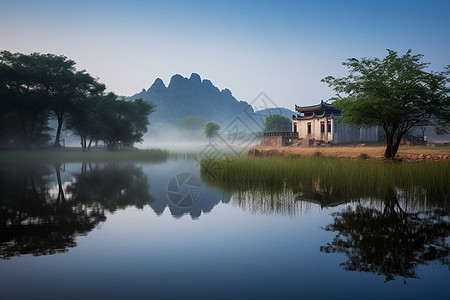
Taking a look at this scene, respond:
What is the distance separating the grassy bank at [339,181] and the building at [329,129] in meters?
24.6

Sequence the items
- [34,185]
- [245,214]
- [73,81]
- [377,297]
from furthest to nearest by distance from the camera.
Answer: [73,81] < [34,185] < [245,214] < [377,297]

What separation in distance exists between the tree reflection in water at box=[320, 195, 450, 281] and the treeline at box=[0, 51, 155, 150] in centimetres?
4403

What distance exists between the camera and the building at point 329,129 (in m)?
40.3

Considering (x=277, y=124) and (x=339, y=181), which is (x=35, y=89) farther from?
(x=277, y=124)

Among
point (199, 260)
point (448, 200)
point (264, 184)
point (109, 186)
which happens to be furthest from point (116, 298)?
point (109, 186)

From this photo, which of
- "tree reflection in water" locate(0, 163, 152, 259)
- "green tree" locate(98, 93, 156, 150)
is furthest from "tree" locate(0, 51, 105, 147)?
"tree reflection in water" locate(0, 163, 152, 259)

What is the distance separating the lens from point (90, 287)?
5.00 metres

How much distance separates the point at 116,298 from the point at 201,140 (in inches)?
6385

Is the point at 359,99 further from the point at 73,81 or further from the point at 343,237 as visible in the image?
the point at 73,81

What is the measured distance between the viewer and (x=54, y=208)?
10891 mm

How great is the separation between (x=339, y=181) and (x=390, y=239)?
7.23 metres

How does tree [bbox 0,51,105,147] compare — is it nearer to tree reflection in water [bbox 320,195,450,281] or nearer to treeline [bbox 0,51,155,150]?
treeline [bbox 0,51,155,150]

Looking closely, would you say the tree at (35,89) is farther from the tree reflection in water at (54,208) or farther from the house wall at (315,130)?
the house wall at (315,130)

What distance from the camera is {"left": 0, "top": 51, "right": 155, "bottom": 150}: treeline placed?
4016cm
